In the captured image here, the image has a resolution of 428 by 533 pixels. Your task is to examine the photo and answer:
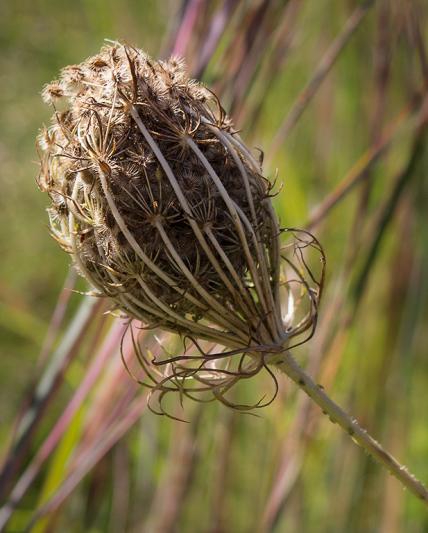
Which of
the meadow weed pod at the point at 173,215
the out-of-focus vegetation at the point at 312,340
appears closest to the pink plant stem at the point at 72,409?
the out-of-focus vegetation at the point at 312,340

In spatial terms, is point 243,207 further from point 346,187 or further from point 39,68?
point 39,68

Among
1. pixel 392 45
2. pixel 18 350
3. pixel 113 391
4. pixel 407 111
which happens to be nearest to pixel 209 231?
pixel 113 391

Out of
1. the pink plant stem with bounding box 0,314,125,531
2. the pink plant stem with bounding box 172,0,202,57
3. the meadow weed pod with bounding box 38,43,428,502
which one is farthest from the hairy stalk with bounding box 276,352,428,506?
the pink plant stem with bounding box 172,0,202,57

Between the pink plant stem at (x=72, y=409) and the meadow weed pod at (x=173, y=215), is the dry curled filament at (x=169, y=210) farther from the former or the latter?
the pink plant stem at (x=72, y=409)

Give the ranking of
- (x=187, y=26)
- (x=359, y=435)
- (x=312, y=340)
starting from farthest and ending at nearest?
1. (x=312, y=340)
2. (x=187, y=26)
3. (x=359, y=435)

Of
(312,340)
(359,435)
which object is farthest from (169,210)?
(312,340)

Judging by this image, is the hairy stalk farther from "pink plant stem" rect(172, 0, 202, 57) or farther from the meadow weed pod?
"pink plant stem" rect(172, 0, 202, 57)

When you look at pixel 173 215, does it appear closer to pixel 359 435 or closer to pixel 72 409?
pixel 359 435
